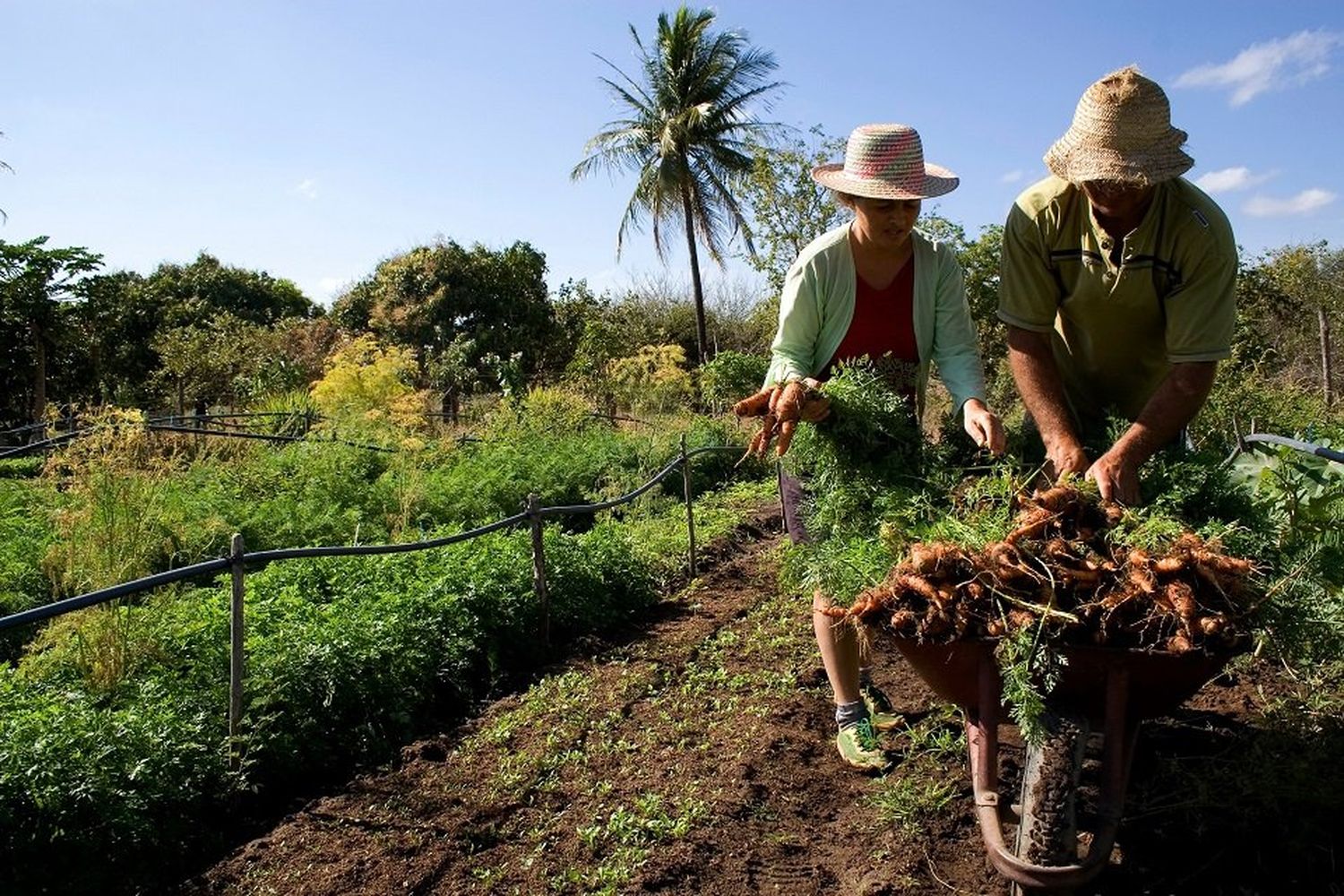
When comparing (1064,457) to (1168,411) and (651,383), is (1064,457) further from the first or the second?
(651,383)

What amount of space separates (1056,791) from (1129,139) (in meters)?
1.63

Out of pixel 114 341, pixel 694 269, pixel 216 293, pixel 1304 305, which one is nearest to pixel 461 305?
pixel 694 269

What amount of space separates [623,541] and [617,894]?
4081mm

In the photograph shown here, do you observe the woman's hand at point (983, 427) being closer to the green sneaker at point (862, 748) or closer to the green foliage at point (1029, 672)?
the green foliage at point (1029, 672)

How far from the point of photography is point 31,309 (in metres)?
18.3

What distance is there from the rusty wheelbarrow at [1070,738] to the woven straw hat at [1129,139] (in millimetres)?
1237

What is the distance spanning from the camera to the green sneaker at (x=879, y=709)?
365 centimetres

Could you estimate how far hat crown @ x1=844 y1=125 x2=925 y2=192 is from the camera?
306 cm

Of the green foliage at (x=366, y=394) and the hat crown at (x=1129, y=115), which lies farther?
the green foliage at (x=366, y=394)

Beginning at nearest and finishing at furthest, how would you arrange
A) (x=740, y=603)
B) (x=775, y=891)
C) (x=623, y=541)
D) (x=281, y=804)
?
(x=775, y=891), (x=281, y=804), (x=740, y=603), (x=623, y=541)

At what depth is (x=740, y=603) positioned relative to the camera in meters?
6.05

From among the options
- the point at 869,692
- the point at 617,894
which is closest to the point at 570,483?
the point at 869,692

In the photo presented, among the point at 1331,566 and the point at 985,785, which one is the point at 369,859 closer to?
the point at 985,785

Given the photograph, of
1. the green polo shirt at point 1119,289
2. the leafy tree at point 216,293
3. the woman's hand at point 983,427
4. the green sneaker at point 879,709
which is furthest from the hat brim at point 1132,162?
the leafy tree at point 216,293
